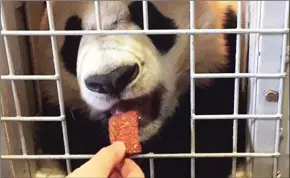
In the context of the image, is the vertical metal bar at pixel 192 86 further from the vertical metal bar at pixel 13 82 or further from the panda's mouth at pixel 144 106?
the vertical metal bar at pixel 13 82

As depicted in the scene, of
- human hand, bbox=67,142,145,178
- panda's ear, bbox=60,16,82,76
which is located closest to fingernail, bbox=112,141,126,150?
human hand, bbox=67,142,145,178

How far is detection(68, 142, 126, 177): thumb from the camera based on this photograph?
1.81 ft

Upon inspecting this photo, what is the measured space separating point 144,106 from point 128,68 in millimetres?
71

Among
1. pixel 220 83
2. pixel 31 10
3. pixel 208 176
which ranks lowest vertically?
pixel 208 176

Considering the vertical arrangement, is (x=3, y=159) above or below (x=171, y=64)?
below

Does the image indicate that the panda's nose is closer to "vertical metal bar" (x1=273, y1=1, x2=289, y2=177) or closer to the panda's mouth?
the panda's mouth

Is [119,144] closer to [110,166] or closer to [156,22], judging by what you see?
[110,166]

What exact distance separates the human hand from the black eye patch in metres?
0.13

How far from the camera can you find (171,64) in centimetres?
63

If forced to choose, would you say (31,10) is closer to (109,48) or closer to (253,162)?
(109,48)

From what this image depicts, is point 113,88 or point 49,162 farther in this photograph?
point 49,162

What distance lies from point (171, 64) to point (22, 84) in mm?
205

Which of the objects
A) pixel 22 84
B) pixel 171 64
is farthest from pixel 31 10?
pixel 171 64

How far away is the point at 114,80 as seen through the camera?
1.89ft
